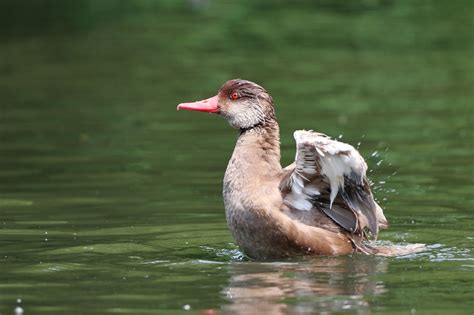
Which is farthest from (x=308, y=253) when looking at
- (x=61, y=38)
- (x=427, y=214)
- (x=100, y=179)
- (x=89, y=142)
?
(x=61, y=38)

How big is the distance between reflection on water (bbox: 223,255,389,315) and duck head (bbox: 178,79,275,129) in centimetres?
131

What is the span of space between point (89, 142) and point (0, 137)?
1.29m

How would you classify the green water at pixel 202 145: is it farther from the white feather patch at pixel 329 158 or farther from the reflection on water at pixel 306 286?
the white feather patch at pixel 329 158

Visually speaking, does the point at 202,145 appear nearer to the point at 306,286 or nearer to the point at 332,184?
the point at 332,184

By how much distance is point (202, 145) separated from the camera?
53.4ft

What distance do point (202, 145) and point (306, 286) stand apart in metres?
7.30

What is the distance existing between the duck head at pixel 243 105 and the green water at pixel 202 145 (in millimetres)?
1132

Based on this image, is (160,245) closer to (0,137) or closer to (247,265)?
(247,265)

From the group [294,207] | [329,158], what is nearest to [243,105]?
[294,207]

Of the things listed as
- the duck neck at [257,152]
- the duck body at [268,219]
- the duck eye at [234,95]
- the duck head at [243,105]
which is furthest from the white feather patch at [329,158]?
the duck eye at [234,95]

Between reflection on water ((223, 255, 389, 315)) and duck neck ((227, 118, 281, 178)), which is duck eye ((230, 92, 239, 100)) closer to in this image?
duck neck ((227, 118, 281, 178))

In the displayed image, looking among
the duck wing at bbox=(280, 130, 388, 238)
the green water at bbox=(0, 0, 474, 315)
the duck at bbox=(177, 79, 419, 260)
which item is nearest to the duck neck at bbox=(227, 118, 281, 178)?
the duck at bbox=(177, 79, 419, 260)

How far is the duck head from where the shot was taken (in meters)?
10.7

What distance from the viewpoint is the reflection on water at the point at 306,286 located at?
333 inches
